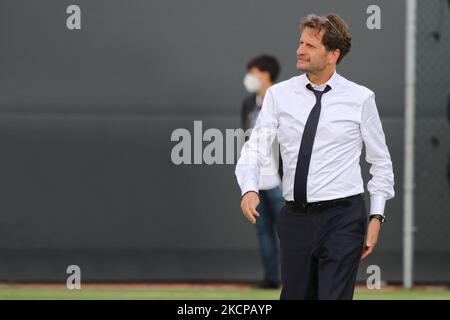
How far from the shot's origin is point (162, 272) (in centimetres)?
945

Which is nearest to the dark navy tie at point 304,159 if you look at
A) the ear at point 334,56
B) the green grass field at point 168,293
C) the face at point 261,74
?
the ear at point 334,56

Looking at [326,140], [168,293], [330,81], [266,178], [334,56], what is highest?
[334,56]

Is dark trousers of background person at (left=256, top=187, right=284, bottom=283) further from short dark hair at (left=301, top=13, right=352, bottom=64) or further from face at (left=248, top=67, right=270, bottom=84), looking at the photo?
short dark hair at (left=301, top=13, right=352, bottom=64)

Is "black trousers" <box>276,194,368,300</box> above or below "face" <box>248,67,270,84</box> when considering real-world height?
below

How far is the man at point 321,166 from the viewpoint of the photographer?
486 centimetres

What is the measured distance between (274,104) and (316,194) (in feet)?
1.55

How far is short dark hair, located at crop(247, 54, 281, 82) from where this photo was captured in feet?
30.2

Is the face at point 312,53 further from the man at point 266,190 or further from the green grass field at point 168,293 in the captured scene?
the man at point 266,190

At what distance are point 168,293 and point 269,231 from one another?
3.27 ft

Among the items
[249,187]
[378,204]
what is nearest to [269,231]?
[378,204]

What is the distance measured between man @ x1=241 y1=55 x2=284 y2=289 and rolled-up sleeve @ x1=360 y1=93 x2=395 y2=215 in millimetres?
3936

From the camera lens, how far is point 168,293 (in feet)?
29.5

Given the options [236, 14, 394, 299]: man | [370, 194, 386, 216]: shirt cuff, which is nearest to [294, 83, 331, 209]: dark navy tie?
[236, 14, 394, 299]: man

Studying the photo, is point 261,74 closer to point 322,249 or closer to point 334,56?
point 334,56
